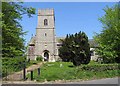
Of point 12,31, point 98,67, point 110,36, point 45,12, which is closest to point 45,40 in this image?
point 45,12

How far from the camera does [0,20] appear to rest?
54.7ft

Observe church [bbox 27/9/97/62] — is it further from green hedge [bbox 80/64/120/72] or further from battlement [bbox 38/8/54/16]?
green hedge [bbox 80/64/120/72]

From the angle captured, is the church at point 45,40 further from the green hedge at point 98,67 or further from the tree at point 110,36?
the green hedge at point 98,67

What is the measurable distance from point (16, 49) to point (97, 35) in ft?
58.8

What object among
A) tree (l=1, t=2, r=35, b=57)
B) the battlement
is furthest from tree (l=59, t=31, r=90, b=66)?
the battlement

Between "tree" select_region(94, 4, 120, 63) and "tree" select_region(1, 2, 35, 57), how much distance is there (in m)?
13.6

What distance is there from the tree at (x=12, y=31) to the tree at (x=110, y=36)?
13.6 metres

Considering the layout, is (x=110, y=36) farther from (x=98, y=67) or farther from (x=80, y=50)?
(x=98, y=67)

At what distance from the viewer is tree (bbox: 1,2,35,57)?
17.9 metres

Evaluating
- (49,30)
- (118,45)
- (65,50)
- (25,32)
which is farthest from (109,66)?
(49,30)

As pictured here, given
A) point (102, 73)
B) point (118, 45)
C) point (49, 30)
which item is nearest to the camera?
point (102, 73)

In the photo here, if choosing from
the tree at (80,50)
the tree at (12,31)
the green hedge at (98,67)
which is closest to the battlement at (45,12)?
the tree at (80,50)

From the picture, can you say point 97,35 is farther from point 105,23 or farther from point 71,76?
point 71,76

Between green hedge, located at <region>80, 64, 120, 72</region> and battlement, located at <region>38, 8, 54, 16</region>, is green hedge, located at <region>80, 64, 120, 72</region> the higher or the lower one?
the lower one
